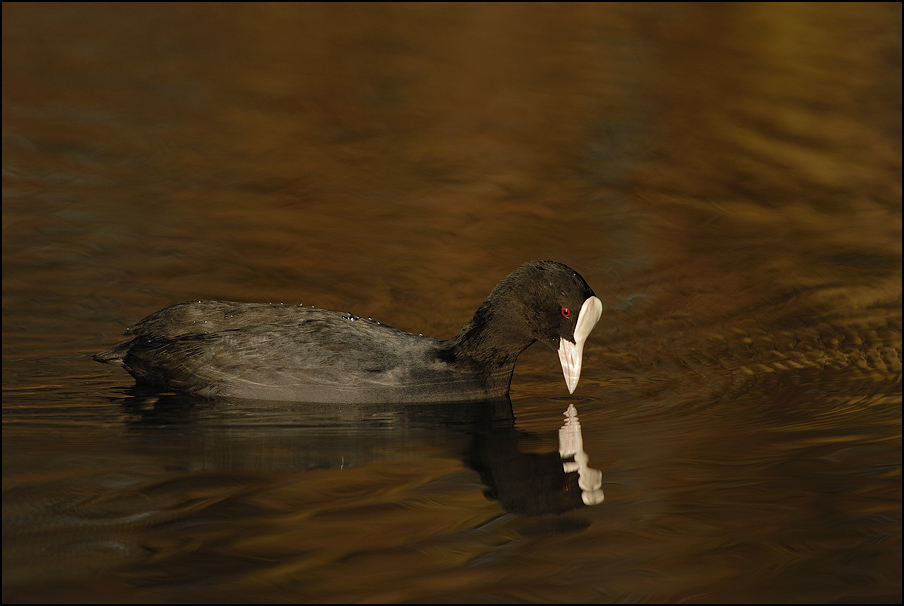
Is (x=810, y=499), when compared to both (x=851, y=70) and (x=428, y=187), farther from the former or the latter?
(x=851, y=70)

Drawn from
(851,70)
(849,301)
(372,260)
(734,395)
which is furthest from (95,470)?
(851,70)

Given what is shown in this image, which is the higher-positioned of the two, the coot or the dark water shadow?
the coot

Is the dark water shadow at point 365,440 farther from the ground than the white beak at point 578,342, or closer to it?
closer to it

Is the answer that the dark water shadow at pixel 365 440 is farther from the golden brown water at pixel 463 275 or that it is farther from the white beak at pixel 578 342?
the white beak at pixel 578 342

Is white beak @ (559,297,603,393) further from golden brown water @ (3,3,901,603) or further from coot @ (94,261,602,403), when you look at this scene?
golden brown water @ (3,3,901,603)

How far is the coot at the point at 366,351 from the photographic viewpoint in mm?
6070

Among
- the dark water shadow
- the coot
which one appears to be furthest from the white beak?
the dark water shadow

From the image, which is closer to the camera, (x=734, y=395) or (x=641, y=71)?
(x=734, y=395)

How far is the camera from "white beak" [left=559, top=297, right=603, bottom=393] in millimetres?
5988

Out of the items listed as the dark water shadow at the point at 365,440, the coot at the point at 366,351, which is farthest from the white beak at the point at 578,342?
the dark water shadow at the point at 365,440

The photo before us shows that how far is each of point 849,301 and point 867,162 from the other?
350 cm

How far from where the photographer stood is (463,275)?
856 cm

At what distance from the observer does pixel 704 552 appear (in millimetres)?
4375

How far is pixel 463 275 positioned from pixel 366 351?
2.50 meters
